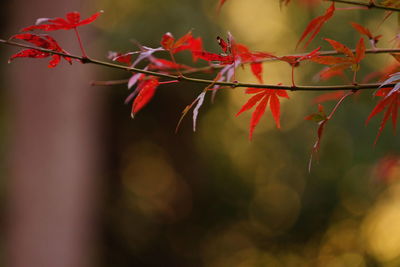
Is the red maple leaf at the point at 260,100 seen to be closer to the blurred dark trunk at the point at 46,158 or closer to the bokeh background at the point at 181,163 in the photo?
the bokeh background at the point at 181,163

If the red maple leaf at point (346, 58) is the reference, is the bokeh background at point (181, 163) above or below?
below

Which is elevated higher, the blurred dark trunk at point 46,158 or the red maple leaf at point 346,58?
the red maple leaf at point 346,58

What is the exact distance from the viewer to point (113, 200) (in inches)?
132

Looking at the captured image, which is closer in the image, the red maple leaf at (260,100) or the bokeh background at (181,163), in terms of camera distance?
the red maple leaf at (260,100)

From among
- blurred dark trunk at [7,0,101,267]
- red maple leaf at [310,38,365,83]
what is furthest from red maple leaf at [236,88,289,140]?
blurred dark trunk at [7,0,101,267]

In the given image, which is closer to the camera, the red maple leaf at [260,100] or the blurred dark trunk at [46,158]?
the red maple leaf at [260,100]

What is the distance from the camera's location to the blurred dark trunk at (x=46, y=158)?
2.25 metres

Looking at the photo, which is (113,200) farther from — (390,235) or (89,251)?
(390,235)

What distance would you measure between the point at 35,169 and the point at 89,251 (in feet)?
1.70

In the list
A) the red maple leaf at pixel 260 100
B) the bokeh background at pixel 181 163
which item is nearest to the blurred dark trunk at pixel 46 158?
the bokeh background at pixel 181 163

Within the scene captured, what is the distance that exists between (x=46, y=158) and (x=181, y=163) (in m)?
1.31

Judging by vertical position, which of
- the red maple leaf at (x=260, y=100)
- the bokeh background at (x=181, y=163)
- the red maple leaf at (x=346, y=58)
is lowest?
the bokeh background at (x=181, y=163)

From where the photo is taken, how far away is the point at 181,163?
343cm

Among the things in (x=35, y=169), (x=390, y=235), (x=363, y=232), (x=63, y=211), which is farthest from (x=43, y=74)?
(x=363, y=232)
